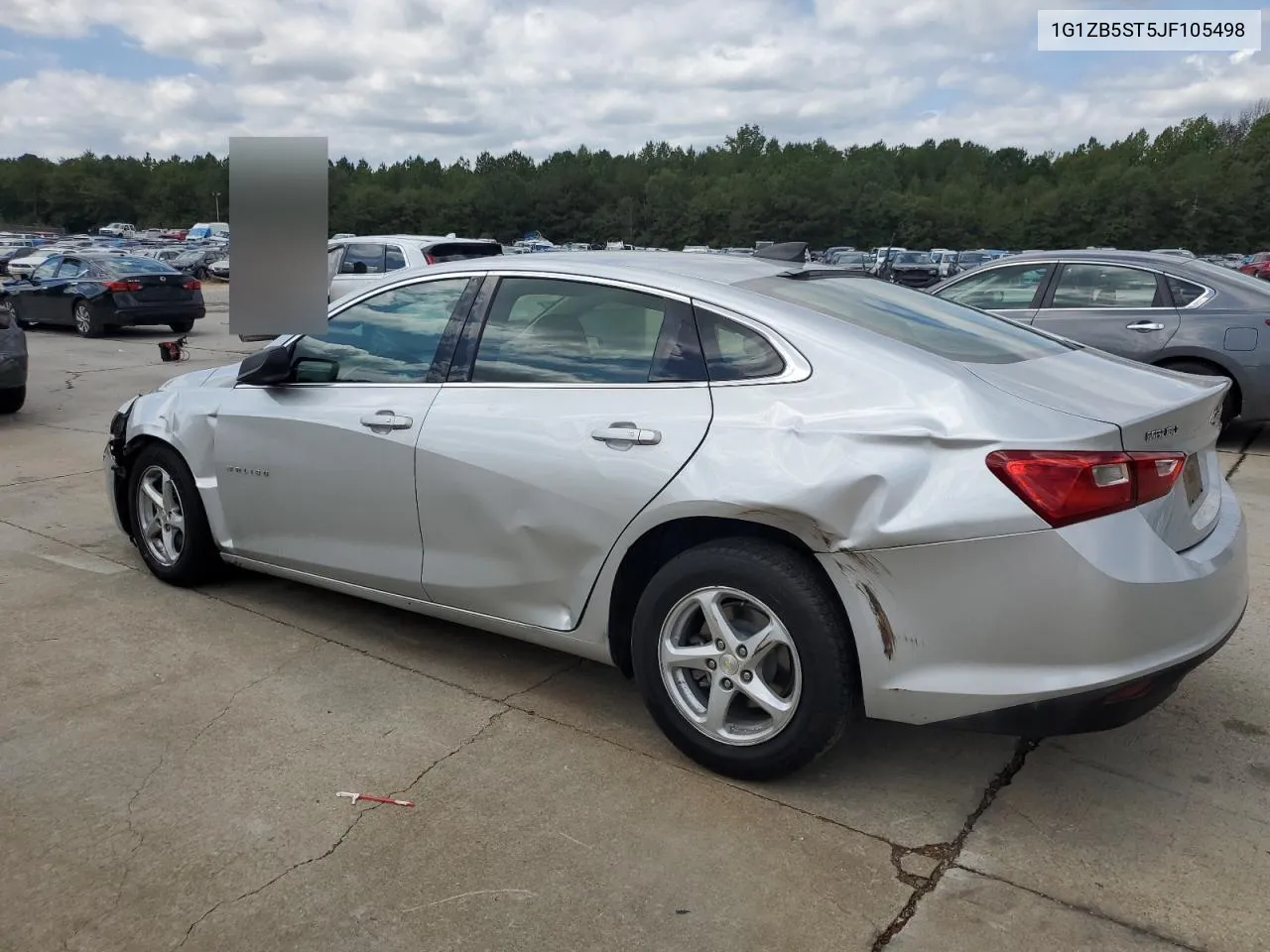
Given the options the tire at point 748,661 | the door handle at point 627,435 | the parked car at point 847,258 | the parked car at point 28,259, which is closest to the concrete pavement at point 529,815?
the tire at point 748,661

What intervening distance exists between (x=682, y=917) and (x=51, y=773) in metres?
2.01

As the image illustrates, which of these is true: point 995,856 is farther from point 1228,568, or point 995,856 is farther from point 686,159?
→ point 686,159

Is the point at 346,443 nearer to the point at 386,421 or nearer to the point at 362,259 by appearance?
the point at 386,421

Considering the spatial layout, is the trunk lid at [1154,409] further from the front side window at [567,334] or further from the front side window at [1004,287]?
the front side window at [1004,287]

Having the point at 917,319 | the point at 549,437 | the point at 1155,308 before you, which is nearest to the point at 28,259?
the point at 1155,308

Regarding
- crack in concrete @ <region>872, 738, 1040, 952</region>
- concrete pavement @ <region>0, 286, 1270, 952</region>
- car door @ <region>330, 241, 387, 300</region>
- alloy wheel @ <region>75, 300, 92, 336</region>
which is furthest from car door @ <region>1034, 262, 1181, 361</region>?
alloy wheel @ <region>75, 300, 92, 336</region>

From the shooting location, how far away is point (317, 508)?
4094 millimetres

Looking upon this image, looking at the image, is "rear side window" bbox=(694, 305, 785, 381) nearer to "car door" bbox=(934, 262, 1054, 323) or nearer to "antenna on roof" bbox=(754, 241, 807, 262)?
"antenna on roof" bbox=(754, 241, 807, 262)

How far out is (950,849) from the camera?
286 cm

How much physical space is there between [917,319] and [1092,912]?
6.00ft

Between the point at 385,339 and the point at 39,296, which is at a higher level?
the point at 39,296

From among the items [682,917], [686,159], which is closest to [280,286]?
[682,917]

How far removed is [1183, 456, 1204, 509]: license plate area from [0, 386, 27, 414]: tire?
9.76 metres

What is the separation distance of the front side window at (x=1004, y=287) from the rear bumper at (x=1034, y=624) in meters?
6.44
